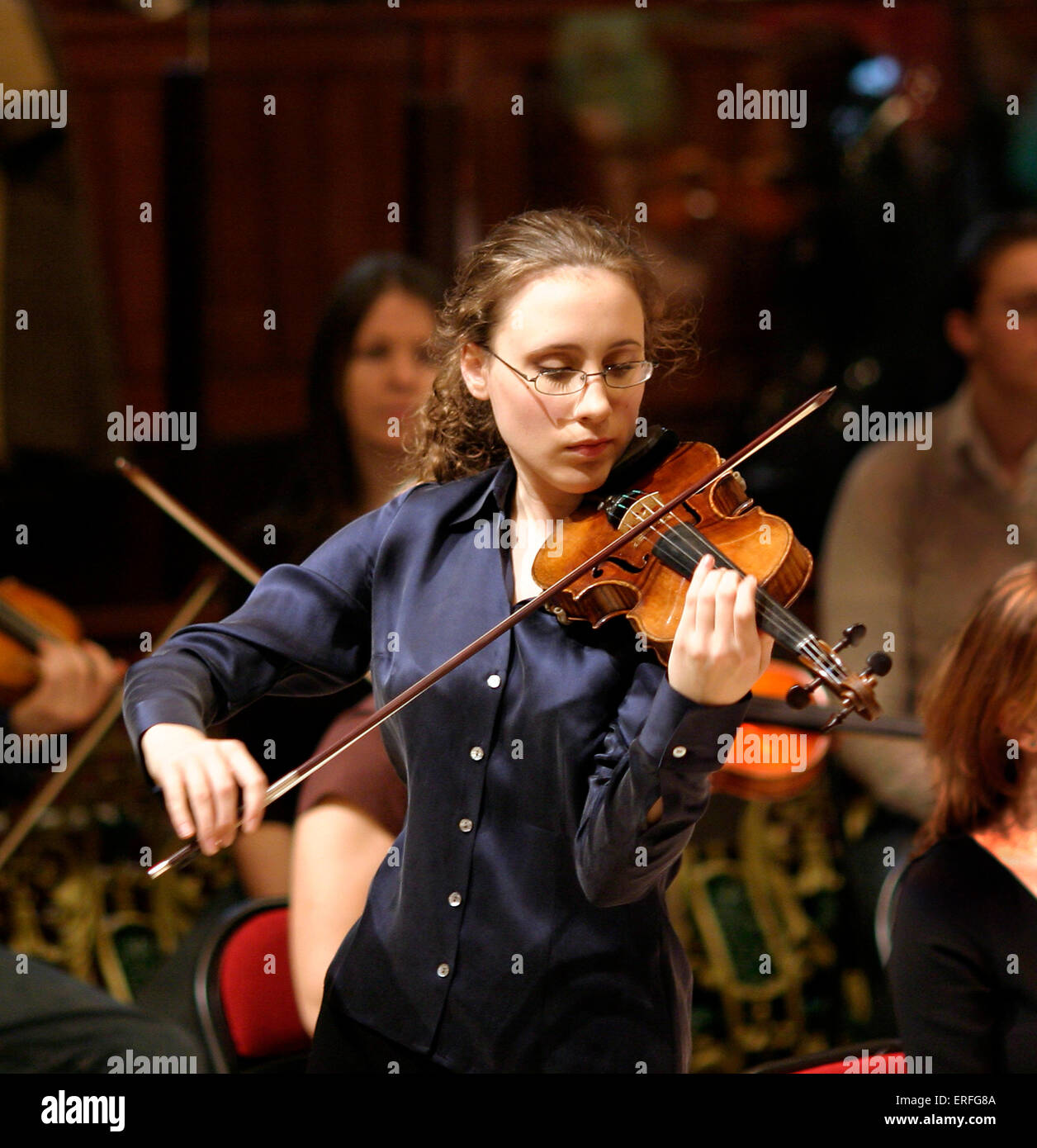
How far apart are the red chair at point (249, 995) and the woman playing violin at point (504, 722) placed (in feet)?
1.34

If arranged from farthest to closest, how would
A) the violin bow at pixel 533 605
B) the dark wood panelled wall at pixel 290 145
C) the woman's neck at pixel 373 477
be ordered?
the dark wood panelled wall at pixel 290 145
the woman's neck at pixel 373 477
the violin bow at pixel 533 605

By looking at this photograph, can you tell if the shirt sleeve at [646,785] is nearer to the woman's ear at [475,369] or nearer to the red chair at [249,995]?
the woman's ear at [475,369]

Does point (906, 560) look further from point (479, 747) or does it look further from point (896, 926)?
point (479, 747)

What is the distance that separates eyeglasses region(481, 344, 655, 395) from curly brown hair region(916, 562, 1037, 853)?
0.55m

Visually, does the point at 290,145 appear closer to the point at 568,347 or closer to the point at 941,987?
the point at 568,347

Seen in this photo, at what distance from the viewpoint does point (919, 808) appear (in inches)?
90.6

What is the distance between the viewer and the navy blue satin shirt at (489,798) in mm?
1223

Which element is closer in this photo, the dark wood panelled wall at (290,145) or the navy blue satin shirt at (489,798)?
the navy blue satin shirt at (489,798)

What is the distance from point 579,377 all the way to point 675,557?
6.4 inches

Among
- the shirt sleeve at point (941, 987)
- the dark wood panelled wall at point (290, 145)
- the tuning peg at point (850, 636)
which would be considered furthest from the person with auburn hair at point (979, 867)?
the dark wood panelled wall at point (290, 145)

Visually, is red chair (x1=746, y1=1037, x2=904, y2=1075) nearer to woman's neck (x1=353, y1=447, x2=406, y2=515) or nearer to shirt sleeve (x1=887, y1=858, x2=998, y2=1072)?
shirt sleeve (x1=887, y1=858, x2=998, y2=1072)

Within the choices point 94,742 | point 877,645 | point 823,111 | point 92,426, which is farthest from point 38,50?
point 877,645

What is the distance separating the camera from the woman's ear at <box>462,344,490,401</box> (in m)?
1.29

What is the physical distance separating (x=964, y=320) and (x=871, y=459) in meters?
0.29
